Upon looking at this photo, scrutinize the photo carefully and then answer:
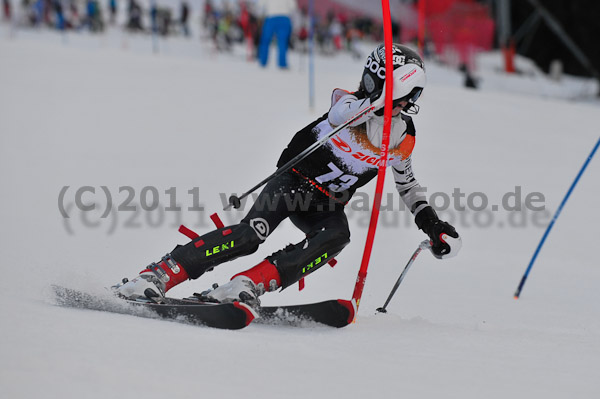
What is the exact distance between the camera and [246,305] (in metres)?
2.88

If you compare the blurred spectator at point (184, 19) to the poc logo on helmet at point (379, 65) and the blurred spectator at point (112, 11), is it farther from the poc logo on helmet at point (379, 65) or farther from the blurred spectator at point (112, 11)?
the poc logo on helmet at point (379, 65)

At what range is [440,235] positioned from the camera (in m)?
3.44

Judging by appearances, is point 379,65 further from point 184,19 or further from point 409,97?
point 184,19

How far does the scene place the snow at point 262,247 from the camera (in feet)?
7.79

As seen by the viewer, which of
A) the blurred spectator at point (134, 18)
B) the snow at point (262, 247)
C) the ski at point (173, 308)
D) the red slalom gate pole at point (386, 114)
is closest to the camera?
the snow at point (262, 247)

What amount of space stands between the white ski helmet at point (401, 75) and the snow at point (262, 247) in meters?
1.09

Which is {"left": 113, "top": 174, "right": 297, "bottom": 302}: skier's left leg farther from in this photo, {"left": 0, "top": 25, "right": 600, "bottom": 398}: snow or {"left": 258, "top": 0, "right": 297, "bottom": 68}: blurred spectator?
{"left": 258, "top": 0, "right": 297, "bottom": 68}: blurred spectator

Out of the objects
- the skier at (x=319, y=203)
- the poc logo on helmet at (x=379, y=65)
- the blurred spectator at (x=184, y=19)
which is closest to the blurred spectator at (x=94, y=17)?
the blurred spectator at (x=184, y=19)

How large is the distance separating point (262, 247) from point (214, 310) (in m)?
2.72

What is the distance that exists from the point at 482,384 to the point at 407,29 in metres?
18.3

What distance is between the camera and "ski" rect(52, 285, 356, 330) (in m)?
2.88

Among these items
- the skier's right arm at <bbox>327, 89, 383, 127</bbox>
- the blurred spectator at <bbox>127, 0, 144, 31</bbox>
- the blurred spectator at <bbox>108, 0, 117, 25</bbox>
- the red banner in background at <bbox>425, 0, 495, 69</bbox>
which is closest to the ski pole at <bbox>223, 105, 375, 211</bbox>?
the skier's right arm at <bbox>327, 89, 383, 127</bbox>

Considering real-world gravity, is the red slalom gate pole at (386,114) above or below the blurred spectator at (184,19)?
above

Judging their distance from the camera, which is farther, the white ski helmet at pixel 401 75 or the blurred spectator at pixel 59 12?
the blurred spectator at pixel 59 12
